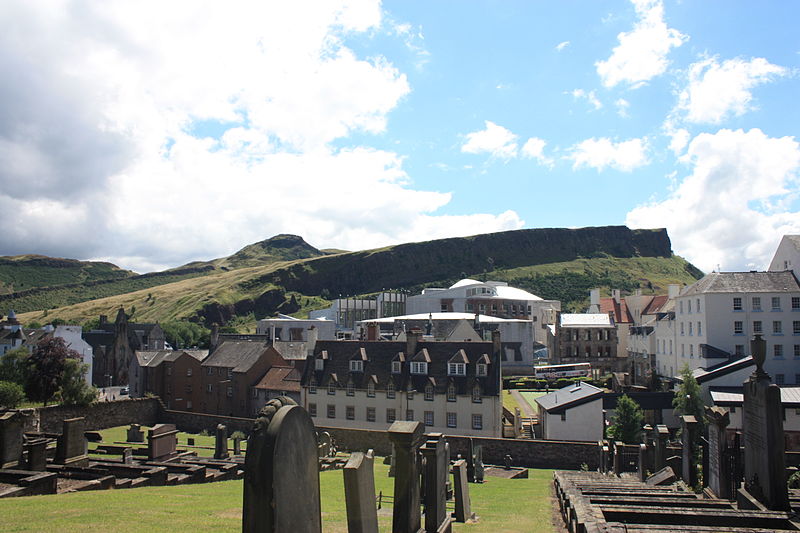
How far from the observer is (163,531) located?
1118 centimetres

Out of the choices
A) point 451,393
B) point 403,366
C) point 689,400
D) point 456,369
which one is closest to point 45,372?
point 403,366

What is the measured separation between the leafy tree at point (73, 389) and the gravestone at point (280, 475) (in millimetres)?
44937

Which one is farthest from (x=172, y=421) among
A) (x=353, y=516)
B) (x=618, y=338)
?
(x=618, y=338)

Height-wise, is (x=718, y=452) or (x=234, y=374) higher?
(x=718, y=452)

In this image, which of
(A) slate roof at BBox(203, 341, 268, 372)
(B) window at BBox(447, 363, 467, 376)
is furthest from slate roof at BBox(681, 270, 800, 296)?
(A) slate roof at BBox(203, 341, 268, 372)

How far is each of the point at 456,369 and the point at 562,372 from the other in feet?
111

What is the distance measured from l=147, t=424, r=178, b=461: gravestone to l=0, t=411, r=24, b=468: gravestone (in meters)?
9.16

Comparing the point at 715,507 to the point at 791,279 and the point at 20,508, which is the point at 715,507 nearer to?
the point at 20,508

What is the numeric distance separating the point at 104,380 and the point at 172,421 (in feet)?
86.5

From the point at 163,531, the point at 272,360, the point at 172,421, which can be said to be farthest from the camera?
the point at 272,360

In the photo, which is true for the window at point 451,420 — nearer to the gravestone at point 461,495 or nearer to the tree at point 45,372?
the gravestone at point 461,495

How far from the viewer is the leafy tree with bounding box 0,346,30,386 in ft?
149

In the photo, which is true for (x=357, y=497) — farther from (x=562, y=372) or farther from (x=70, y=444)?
(x=562, y=372)

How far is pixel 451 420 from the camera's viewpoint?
130 ft
